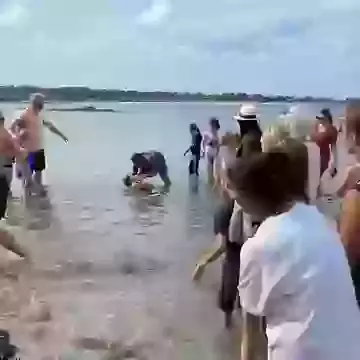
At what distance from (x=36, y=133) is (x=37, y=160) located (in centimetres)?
7

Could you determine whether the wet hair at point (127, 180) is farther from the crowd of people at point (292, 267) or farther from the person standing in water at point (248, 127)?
the crowd of people at point (292, 267)

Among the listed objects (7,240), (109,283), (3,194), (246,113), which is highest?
(246,113)

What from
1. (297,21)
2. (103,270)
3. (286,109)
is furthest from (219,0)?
(103,270)

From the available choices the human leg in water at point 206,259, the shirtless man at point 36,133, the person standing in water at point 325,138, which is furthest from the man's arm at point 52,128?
the person standing in water at point 325,138

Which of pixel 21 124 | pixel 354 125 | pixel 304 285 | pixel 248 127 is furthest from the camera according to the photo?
pixel 21 124

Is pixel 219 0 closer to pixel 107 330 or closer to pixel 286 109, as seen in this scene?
pixel 286 109

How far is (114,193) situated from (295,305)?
967 millimetres

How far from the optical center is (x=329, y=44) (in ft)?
5.98

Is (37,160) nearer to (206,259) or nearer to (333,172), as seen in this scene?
(206,259)

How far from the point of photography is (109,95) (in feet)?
5.81

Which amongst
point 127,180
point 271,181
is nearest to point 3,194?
point 127,180

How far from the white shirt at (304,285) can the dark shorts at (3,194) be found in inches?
38.8

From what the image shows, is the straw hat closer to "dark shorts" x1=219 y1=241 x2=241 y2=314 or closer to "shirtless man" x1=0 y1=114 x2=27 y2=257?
"dark shorts" x1=219 y1=241 x2=241 y2=314

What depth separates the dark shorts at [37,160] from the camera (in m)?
1.78
